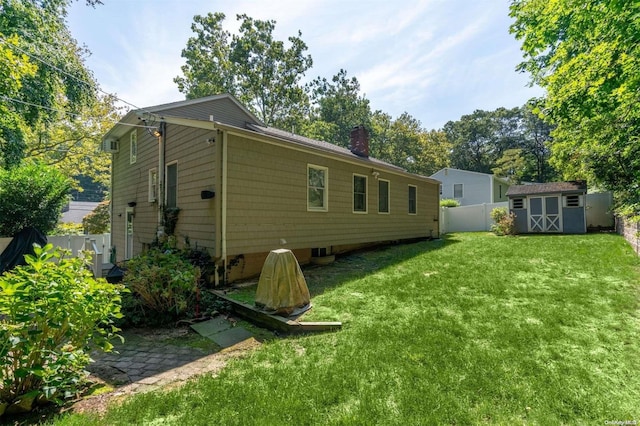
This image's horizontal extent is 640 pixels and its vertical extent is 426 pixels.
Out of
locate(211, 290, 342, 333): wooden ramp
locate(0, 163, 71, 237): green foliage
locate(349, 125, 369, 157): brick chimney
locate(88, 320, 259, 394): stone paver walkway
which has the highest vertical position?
locate(349, 125, 369, 157): brick chimney

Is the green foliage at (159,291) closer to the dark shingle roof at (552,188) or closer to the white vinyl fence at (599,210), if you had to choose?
the dark shingle roof at (552,188)

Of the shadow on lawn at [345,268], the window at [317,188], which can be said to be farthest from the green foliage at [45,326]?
the window at [317,188]

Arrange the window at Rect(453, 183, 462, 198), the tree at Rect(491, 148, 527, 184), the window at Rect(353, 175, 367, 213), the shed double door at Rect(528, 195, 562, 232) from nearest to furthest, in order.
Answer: the window at Rect(353, 175, 367, 213), the shed double door at Rect(528, 195, 562, 232), the window at Rect(453, 183, 462, 198), the tree at Rect(491, 148, 527, 184)

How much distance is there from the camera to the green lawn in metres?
2.33

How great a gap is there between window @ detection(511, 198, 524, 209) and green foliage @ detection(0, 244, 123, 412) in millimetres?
17488

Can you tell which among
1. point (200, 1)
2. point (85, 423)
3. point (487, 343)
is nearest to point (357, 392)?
point (487, 343)

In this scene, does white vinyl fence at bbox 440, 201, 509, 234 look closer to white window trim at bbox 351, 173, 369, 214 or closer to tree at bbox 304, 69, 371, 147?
white window trim at bbox 351, 173, 369, 214

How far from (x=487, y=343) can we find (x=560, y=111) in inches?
154

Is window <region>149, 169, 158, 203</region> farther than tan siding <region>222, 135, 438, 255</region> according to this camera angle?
Yes

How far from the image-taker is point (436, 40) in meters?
8.11

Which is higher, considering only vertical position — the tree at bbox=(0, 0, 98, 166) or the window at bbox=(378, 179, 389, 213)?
the tree at bbox=(0, 0, 98, 166)

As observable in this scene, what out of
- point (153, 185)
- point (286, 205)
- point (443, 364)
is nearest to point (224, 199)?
point (286, 205)

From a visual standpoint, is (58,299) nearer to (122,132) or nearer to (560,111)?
(560,111)

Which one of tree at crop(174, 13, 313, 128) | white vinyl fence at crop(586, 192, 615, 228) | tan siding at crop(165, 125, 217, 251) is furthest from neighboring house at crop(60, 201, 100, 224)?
white vinyl fence at crop(586, 192, 615, 228)
